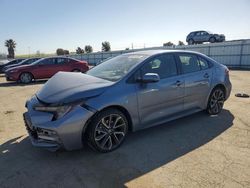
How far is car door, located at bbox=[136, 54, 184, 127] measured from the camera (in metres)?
4.17

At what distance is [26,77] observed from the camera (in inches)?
528

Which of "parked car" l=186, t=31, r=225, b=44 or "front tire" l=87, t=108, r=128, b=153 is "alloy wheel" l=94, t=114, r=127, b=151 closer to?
"front tire" l=87, t=108, r=128, b=153

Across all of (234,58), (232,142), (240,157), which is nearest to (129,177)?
(240,157)

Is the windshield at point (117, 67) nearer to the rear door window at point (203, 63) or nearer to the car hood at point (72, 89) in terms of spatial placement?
the car hood at point (72, 89)

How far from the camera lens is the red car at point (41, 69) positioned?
13305 mm

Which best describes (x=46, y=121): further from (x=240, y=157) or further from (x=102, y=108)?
(x=240, y=157)

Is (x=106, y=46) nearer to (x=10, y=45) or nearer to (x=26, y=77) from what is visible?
(x=10, y=45)

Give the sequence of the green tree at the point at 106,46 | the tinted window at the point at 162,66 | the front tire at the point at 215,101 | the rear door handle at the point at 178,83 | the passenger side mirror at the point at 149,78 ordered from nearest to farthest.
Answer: the passenger side mirror at the point at 149,78
the tinted window at the point at 162,66
the rear door handle at the point at 178,83
the front tire at the point at 215,101
the green tree at the point at 106,46

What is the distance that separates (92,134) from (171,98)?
1.75 metres

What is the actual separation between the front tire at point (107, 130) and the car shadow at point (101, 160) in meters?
0.14

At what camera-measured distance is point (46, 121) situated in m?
3.43

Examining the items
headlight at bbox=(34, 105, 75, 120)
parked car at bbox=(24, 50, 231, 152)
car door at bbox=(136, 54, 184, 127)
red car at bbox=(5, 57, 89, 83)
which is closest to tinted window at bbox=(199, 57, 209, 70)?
parked car at bbox=(24, 50, 231, 152)

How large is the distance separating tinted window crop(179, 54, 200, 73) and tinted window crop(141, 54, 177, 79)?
263 mm

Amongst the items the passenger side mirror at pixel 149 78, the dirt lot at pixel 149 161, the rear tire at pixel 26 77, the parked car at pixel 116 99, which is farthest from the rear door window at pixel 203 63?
the rear tire at pixel 26 77
